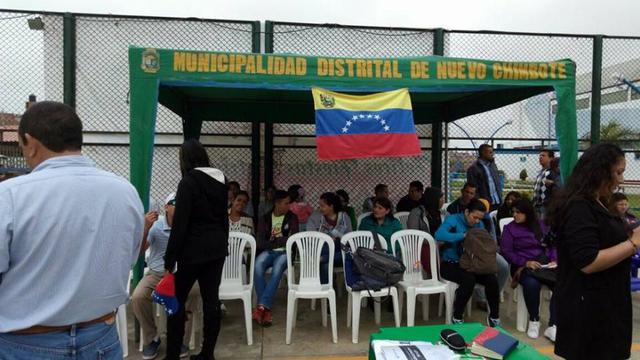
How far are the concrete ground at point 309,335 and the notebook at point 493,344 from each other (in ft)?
5.33

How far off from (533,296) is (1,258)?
4.04m

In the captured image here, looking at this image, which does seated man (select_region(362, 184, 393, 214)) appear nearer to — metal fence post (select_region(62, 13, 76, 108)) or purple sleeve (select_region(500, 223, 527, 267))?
purple sleeve (select_region(500, 223, 527, 267))

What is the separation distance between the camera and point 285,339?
3936 mm

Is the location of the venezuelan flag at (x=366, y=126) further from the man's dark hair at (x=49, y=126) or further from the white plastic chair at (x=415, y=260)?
the man's dark hair at (x=49, y=126)

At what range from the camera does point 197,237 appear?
3031 mm

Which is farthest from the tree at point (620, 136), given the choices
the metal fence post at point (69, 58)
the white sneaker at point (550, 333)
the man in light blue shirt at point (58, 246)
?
the metal fence post at point (69, 58)

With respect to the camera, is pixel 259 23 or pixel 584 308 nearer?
pixel 584 308

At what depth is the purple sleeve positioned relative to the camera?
13.7ft

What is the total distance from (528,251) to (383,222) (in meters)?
1.46

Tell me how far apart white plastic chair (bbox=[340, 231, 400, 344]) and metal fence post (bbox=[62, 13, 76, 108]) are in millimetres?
4035

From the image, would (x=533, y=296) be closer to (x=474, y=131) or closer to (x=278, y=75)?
(x=278, y=75)

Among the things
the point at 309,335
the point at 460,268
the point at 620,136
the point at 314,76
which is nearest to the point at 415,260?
the point at 460,268

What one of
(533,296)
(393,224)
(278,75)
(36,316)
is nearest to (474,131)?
(393,224)

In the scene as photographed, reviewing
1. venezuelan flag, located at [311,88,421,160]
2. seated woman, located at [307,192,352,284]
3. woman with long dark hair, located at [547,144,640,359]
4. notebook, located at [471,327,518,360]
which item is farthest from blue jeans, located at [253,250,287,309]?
woman with long dark hair, located at [547,144,640,359]
